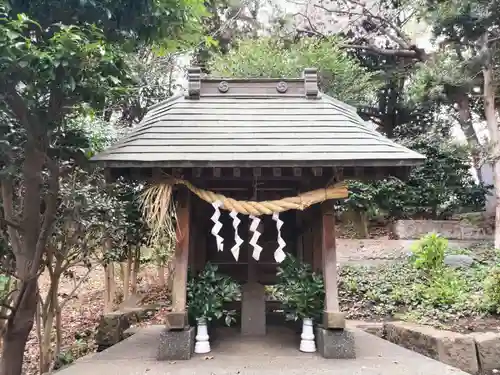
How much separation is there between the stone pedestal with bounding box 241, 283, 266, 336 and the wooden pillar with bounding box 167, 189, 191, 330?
0.93 metres

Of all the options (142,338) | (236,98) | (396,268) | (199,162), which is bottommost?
(142,338)

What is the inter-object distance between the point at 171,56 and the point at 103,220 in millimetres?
A: 5886

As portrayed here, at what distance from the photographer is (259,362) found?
126 inches

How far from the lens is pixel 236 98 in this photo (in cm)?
429

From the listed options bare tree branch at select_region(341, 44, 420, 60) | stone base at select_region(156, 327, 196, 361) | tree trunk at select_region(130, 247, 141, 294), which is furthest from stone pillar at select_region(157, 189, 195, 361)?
bare tree branch at select_region(341, 44, 420, 60)

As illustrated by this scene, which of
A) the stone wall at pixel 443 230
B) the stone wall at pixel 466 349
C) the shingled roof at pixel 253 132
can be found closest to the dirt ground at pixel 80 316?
the shingled roof at pixel 253 132

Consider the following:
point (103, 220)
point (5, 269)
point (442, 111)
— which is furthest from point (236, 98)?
point (442, 111)

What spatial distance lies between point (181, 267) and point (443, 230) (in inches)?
326

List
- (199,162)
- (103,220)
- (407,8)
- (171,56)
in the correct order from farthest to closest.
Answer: (407,8) < (171,56) < (103,220) < (199,162)

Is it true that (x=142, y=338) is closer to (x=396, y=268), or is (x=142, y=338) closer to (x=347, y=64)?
(x=396, y=268)

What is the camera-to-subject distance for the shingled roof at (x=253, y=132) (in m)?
3.22

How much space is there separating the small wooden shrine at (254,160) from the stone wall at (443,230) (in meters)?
5.99

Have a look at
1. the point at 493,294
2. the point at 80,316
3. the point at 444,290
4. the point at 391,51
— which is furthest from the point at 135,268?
the point at 391,51

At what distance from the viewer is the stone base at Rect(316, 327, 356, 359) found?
3.32 m
